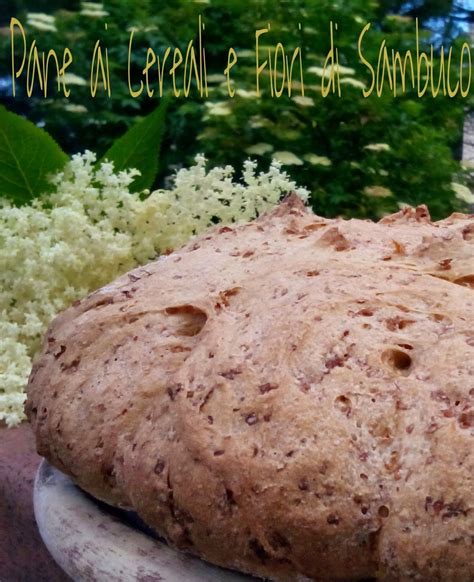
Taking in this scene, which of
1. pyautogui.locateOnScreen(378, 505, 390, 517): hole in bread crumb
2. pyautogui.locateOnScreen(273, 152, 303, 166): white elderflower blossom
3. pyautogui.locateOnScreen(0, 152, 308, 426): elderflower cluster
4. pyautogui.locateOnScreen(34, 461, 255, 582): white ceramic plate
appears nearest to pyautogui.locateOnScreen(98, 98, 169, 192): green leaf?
pyautogui.locateOnScreen(0, 152, 308, 426): elderflower cluster

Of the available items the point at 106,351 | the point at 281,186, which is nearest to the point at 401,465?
the point at 106,351

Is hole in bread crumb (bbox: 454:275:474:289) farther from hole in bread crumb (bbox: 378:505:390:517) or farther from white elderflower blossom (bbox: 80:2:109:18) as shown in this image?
white elderflower blossom (bbox: 80:2:109:18)

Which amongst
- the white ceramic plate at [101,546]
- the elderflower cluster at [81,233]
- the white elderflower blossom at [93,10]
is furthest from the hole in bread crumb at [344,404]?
the white elderflower blossom at [93,10]

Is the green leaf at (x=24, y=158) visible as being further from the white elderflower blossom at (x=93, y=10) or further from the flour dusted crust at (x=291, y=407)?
the white elderflower blossom at (x=93, y=10)

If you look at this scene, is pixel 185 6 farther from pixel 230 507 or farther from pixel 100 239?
pixel 230 507

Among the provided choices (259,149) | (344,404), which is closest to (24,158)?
(344,404)

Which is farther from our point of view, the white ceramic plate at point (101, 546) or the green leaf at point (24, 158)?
the green leaf at point (24, 158)
